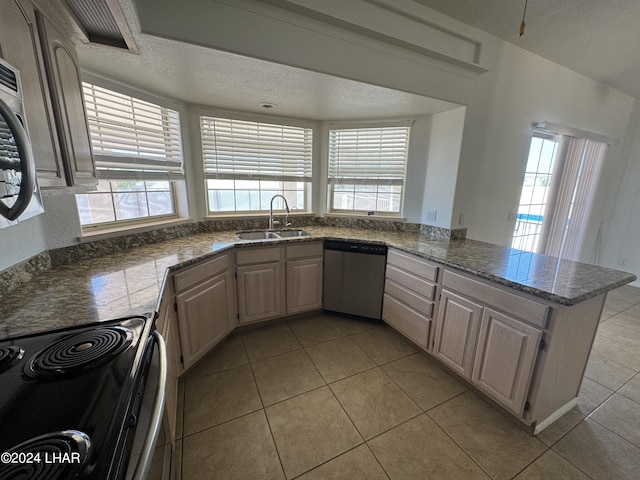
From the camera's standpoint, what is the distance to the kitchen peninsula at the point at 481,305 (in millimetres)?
1232

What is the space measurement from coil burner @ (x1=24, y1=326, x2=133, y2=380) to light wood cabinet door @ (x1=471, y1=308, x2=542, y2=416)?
193 centimetres

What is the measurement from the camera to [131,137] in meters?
2.07

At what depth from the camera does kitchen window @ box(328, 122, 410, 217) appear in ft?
9.64

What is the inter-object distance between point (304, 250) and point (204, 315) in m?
1.05

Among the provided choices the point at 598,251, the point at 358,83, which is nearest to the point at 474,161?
the point at 358,83

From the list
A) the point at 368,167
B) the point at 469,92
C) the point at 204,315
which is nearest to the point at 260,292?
the point at 204,315

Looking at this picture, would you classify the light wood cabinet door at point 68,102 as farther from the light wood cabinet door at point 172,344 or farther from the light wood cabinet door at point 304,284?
the light wood cabinet door at point 304,284

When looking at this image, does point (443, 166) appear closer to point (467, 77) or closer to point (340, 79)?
point (467, 77)

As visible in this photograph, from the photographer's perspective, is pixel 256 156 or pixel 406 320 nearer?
pixel 406 320

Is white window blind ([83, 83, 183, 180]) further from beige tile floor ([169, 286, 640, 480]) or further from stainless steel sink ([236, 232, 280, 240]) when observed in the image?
beige tile floor ([169, 286, 640, 480])

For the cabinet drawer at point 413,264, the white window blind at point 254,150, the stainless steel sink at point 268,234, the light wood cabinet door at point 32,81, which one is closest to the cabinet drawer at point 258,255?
the stainless steel sink at point 268,234

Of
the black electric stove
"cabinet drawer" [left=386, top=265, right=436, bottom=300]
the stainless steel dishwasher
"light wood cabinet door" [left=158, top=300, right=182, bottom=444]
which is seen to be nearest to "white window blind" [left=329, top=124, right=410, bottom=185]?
the stainless steel dishwasher

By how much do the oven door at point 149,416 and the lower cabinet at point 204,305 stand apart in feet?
2.85

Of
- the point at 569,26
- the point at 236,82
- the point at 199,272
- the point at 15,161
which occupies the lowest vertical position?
the point at 199,272
